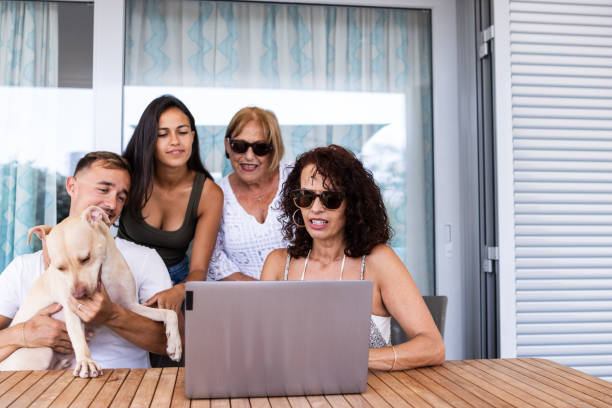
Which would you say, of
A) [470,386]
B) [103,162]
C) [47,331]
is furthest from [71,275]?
[470,386]

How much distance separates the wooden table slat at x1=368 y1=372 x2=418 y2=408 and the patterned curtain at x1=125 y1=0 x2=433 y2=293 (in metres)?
1.66

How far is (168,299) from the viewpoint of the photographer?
6.88 feet

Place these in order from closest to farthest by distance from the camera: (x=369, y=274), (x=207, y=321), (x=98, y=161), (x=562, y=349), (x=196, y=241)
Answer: (x=207, y=321)
(x=369, y=274)
(x=98, y=161)
(x=196, y=241)
(x=562, y=349)

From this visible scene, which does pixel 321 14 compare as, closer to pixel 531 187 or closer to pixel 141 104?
pixel 141 104

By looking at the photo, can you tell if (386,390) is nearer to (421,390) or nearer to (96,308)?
(421,390)

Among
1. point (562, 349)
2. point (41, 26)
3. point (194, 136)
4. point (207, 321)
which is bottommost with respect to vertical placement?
point (562, 349)

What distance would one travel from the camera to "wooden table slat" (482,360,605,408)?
132 centimetres

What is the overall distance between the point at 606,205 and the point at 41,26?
2.98 m

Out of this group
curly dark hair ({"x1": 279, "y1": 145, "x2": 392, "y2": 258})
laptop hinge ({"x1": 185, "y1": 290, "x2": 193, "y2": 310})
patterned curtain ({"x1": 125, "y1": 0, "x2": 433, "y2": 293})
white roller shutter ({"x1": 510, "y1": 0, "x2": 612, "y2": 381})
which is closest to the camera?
laptop hinge ({"x1": 185, "y1": 290, "x2": 193, "y2": 310})

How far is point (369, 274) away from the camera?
2.00 m

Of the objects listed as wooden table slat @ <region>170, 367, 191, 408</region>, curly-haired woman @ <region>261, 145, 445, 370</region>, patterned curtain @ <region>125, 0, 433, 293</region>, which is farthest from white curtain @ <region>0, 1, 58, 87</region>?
wooden table slat @ <region>170, 367, 191, 408</region>

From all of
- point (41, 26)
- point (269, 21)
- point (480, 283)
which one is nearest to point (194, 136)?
point (269, 21)

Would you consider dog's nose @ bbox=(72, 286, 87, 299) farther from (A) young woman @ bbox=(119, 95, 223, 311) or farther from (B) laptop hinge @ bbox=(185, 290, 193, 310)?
(B) laptop hinge @ bbox=(185, 290, 193, 310)

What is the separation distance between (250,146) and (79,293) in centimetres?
102
